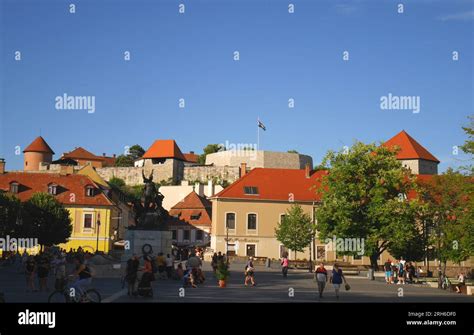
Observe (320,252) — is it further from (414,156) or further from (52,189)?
(414,156)

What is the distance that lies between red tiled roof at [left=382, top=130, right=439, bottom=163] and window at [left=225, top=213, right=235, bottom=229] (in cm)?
4280

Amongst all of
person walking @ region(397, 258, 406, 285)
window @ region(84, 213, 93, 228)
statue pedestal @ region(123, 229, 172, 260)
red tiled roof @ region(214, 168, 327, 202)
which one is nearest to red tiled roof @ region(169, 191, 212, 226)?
red tiled roof @ region(214, 168, 327, 202)

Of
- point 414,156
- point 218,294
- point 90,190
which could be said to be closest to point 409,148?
point 414,156

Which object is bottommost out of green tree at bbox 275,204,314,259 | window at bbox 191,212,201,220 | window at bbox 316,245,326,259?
window at bbox 316,245,326,259

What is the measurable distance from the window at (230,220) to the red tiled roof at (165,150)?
79.0 m

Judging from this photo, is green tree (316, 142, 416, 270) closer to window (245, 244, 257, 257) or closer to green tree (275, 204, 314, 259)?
green tree (275, 204, 314, 259)

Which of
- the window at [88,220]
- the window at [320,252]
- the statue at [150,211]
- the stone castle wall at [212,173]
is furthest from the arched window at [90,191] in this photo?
the stone castle wall at [212,173]

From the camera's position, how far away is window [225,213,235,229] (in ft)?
229

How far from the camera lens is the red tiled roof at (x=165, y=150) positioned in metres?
149

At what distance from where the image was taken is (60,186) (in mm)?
69188

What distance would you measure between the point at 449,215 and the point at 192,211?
5291 centimetres

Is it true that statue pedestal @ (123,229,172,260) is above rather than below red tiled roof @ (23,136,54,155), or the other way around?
below
